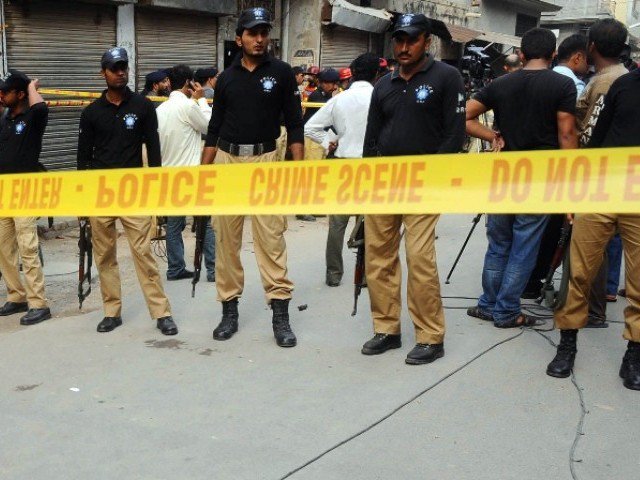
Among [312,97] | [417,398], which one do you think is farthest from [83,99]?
[417,398]

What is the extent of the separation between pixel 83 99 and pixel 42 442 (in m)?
8.32

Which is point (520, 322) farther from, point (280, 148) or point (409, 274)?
point (280, 148)

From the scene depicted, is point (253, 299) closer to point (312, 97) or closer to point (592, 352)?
point (592, 352)

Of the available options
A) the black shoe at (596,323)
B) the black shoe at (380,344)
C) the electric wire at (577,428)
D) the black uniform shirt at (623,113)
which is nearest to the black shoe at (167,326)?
the black shoe at (380,344)

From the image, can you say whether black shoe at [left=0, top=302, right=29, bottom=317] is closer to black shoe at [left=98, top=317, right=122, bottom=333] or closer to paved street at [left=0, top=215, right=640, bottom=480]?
paved street at [left=0, top=215, right=640, bottom=480]

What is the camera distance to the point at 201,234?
561 cm

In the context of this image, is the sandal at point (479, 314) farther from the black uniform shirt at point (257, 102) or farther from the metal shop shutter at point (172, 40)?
the metal shop shutter at point (172, 40)

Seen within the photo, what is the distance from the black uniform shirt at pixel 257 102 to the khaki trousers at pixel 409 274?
36.8 inches

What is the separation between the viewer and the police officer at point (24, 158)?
581 centimetres

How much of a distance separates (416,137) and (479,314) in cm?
164

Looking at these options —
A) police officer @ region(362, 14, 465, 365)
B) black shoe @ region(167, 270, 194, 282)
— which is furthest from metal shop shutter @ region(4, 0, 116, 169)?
police officer @ region(362, 14, 465, 365)

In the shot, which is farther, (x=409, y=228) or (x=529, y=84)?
(x=529, y=84)

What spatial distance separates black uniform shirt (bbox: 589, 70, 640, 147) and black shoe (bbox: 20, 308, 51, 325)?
13.6 ft

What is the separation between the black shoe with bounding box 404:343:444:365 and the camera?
4645 mm
